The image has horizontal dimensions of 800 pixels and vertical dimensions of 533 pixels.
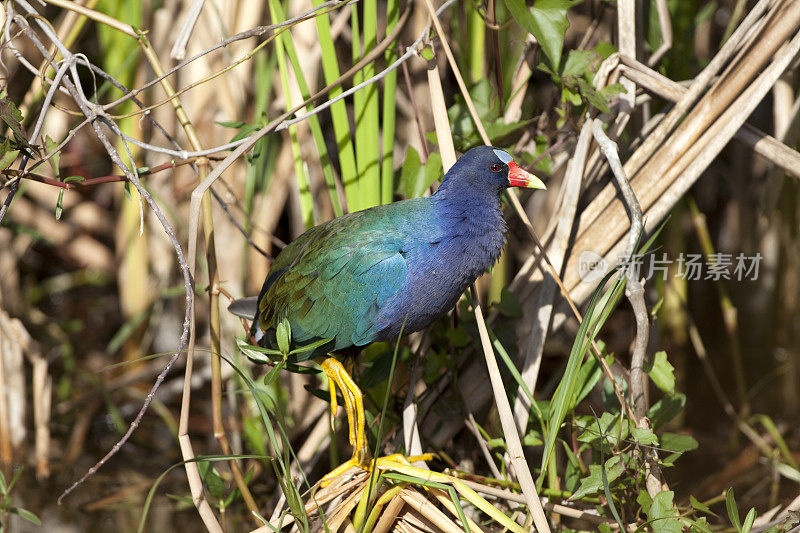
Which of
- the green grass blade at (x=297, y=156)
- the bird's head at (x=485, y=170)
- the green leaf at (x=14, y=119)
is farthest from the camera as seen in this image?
the green grass blade at (x=297, y=156)

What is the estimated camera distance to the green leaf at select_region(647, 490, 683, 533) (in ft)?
5.27

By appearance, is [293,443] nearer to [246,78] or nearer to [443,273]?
[443,273]

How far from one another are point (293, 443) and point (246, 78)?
1255mm

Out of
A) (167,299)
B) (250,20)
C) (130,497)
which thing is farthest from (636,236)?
(167,299)

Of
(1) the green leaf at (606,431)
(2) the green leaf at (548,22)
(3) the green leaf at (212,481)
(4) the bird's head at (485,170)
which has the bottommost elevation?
(3) the green leaf at (212,481)

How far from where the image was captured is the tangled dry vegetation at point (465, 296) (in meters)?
1.75

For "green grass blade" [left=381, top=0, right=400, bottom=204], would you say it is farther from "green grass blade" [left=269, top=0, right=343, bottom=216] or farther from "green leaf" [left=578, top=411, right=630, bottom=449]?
"green leaf" [left=578, top=411, right=630, bottom=449]

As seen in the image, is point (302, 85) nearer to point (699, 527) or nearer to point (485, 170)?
point (485, 170)

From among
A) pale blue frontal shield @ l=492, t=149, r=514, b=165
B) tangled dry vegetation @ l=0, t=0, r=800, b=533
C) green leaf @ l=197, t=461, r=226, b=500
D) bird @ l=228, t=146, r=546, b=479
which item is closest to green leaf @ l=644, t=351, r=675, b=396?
tangled dry vegetation @ l=0, t=0, r=800, b=533

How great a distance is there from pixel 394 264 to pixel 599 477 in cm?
66

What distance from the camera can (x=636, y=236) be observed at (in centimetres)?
185

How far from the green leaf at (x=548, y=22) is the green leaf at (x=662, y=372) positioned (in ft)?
2.49

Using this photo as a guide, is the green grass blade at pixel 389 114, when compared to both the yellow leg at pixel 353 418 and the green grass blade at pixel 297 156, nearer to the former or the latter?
the green grass blade at pixel 297 156

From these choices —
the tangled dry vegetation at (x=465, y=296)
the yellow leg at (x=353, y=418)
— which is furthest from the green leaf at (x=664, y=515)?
the yellow leg at (x=353, y=418)
